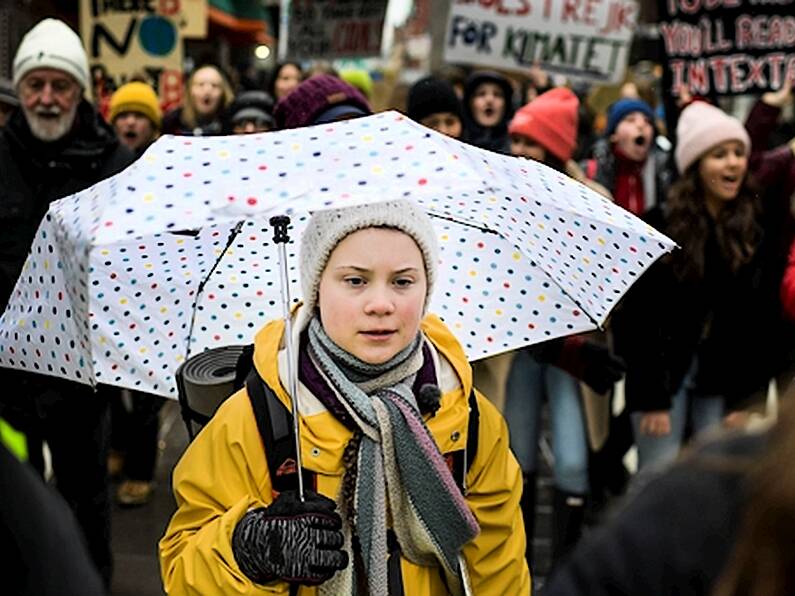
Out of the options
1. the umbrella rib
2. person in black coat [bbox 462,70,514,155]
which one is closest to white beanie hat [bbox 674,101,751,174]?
person in black coat [bbox 462,70,514,155]

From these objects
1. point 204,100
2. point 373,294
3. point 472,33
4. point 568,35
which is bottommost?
point 204,100

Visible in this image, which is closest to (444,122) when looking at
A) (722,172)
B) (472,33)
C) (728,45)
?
(722,172)

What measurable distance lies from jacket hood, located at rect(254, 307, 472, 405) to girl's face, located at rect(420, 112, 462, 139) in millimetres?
3378

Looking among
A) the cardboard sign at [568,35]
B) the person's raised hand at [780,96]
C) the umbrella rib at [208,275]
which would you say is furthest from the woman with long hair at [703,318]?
the cardboard sign at [568,35]

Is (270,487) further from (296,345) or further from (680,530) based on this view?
(680,530)

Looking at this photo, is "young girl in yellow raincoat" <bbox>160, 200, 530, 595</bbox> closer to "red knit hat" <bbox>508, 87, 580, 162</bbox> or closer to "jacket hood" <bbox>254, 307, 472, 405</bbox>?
"jacket hood" <bbox>254, 307, 472, 405</bbox>

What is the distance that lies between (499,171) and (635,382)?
119 inches

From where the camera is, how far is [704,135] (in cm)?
623

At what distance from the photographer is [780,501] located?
1540 millimetres

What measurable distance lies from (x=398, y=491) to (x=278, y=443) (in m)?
0.28

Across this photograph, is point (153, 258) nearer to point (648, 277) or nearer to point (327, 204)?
point (327, 204)

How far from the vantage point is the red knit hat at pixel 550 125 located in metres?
6.30

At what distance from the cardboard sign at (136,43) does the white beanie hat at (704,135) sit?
5435 mm

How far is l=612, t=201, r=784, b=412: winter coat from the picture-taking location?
599cm
